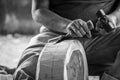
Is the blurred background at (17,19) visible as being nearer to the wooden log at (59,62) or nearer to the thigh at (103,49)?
the thigh at (103,49)

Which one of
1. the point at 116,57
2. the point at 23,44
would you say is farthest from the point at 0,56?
the point at 116,57

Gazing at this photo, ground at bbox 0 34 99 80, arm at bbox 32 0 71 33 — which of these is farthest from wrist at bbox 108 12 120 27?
ground at bbox 0 34 99 80

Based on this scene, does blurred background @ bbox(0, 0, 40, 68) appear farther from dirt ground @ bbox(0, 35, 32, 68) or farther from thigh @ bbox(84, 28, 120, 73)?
thigh @ bbox(84, 28, 120, 73)

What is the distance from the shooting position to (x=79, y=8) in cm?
181

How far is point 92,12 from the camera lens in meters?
1.80

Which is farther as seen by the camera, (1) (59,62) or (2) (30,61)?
(2) (30,61)

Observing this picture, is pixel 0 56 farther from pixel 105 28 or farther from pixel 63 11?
pixel 105 28

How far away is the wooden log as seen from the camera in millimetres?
1389

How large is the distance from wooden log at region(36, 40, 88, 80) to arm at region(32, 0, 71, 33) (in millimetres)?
177

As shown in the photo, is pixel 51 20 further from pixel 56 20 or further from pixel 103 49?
pixel 103 49

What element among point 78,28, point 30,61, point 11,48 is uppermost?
point 78,28

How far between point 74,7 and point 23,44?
226 cm

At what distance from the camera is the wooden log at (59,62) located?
1389 millimetres

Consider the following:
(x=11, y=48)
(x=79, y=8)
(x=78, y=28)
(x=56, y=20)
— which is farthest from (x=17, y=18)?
(x=78, y=28)
